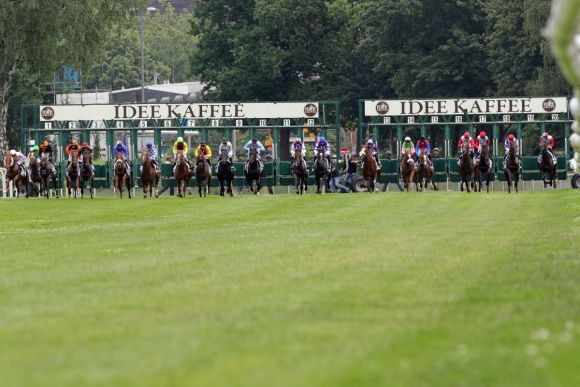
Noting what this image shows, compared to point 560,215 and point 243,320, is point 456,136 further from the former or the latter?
point 243,320

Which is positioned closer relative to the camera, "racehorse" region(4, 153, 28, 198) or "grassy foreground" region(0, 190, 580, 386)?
"grassy foreground" region(0, 190, 580, 386)

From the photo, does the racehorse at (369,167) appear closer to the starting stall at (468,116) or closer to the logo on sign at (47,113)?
the starting stall at (468,116)

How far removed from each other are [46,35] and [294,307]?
54685 mm

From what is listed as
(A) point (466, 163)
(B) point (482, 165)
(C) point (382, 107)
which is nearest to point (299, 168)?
(A) point (466, 163)

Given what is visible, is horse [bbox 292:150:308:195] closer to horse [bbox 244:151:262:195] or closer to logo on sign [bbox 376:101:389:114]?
horse [bbox 244:151:262:195]

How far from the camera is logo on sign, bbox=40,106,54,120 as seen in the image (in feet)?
204

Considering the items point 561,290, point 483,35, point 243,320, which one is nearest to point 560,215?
point 561,290

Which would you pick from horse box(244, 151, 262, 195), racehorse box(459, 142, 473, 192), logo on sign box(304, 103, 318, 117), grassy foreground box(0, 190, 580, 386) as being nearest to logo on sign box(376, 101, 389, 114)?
logo on sign box(304, 103, 318, 117)

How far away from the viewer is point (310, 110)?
6172 centimetres

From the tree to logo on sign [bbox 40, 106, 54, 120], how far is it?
403 cm

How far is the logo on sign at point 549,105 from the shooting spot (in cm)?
6014

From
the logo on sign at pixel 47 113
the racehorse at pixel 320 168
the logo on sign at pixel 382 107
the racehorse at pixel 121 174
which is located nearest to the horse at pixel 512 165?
the racehorse at pixel 320 168

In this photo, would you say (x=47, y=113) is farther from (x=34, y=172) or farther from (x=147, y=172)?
(x=147, y=172)

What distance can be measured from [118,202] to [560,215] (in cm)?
1598
